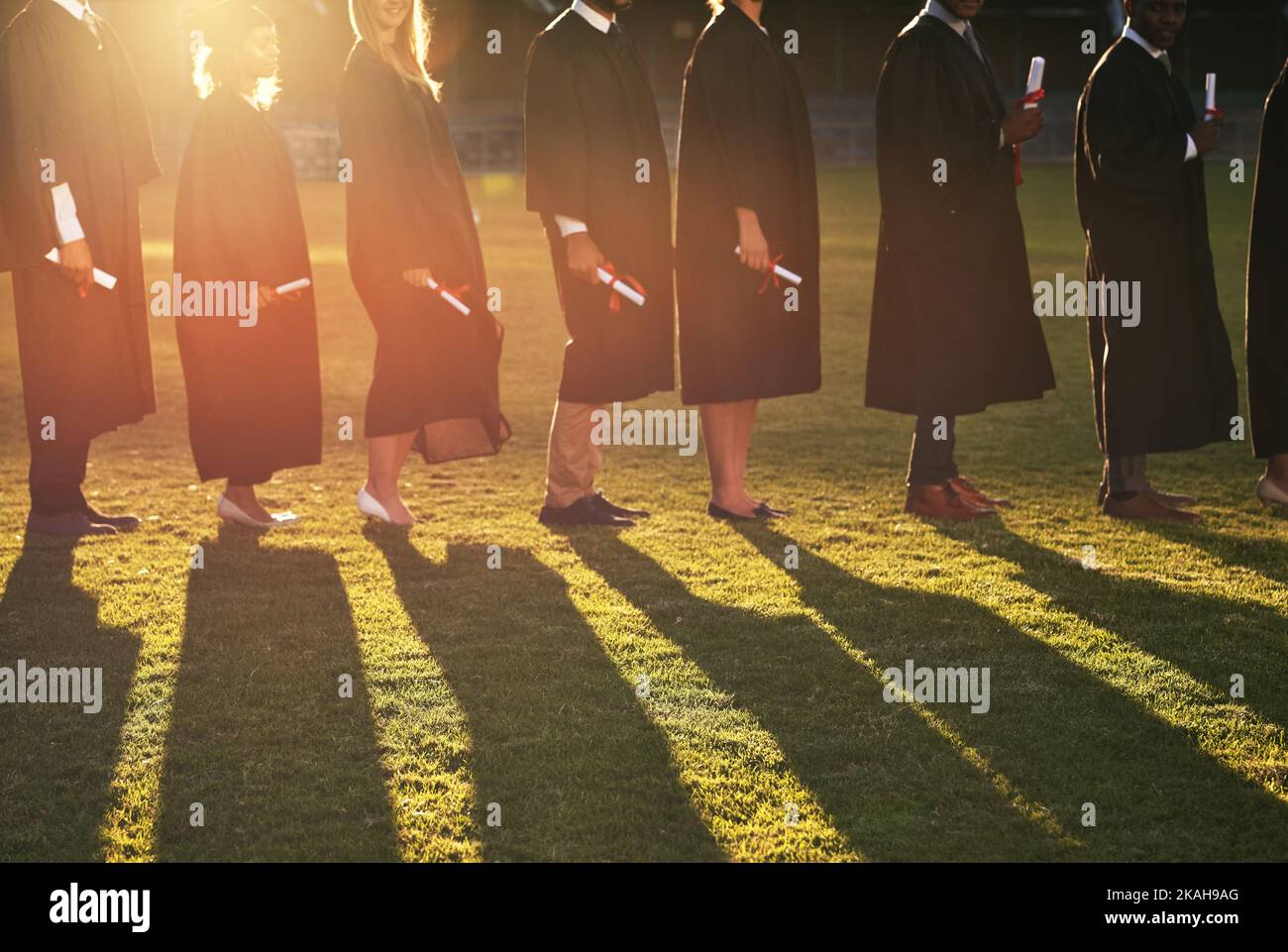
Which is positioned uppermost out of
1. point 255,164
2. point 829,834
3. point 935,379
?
point 255,164

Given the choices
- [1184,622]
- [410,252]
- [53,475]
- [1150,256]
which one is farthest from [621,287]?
[1184,622]

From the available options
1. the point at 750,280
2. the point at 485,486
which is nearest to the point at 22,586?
the point at 485,486

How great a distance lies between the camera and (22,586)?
17.7ft

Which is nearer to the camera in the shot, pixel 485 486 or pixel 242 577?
pixel 242 577

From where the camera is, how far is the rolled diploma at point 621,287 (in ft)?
20.0

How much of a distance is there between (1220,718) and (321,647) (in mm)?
2303

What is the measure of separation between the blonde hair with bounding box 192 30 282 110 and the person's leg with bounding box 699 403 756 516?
1918 millimetres

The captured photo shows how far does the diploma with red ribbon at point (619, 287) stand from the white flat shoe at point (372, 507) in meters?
1.09

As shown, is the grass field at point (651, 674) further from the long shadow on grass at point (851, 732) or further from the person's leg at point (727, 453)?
the person's leg at point (727, 453)

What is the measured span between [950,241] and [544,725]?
117 inches

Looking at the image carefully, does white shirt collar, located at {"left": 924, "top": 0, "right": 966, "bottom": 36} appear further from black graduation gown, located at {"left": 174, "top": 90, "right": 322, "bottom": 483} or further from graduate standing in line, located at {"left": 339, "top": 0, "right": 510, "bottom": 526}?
black graduation gown, located at {"left": 174, "top": 90, "right": 322, "bottom": 483}

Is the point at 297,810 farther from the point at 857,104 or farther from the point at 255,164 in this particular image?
the point at 857,104

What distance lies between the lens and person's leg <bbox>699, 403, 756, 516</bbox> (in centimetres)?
641

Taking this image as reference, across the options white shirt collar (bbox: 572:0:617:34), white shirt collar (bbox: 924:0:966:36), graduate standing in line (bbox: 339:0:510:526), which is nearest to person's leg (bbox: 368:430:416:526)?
graduate standing in line (bbox: 339:0:510:526)
